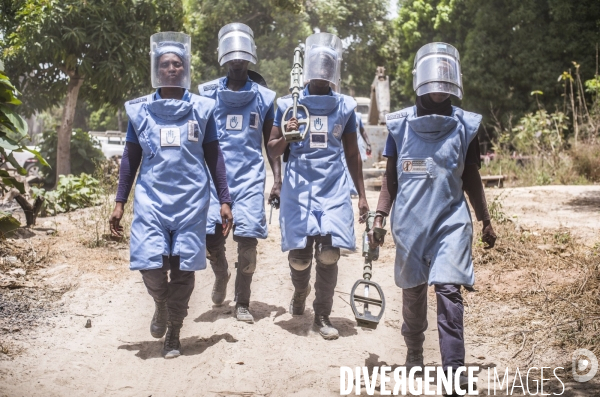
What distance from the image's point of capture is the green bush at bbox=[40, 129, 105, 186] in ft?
48.6

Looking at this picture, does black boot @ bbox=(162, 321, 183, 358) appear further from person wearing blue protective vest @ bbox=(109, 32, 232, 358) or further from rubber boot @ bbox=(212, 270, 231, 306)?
rubber boot @ bbox=(212, 270, 231, 306)

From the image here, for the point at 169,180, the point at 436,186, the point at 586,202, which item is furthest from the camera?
the point at 586,202

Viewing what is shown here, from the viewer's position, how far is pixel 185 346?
510cm

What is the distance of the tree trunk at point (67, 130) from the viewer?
13836 millimetres

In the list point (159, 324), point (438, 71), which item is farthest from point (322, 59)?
point (159, 324)

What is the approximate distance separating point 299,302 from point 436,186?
1899mm

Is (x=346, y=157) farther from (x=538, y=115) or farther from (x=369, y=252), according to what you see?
(x=538, y=115)

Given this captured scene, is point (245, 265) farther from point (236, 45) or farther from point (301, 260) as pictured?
point (236, 45)

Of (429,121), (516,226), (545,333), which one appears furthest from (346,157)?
(516,226)

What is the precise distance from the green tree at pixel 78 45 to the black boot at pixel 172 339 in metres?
9.24

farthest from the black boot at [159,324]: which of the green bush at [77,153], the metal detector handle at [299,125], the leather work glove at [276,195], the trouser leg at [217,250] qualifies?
the green bush at [77,153]

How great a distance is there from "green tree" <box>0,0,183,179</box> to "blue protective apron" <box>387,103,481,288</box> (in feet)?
32.6

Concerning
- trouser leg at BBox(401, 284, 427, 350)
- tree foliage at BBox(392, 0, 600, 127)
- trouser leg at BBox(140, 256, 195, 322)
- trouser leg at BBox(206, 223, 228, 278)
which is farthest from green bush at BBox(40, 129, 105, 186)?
tree foliage at BBox(392, 0, 600, 127)

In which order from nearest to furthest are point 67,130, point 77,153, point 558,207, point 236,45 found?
point 236,45
point 558,207
point 67,130
point 77,153
